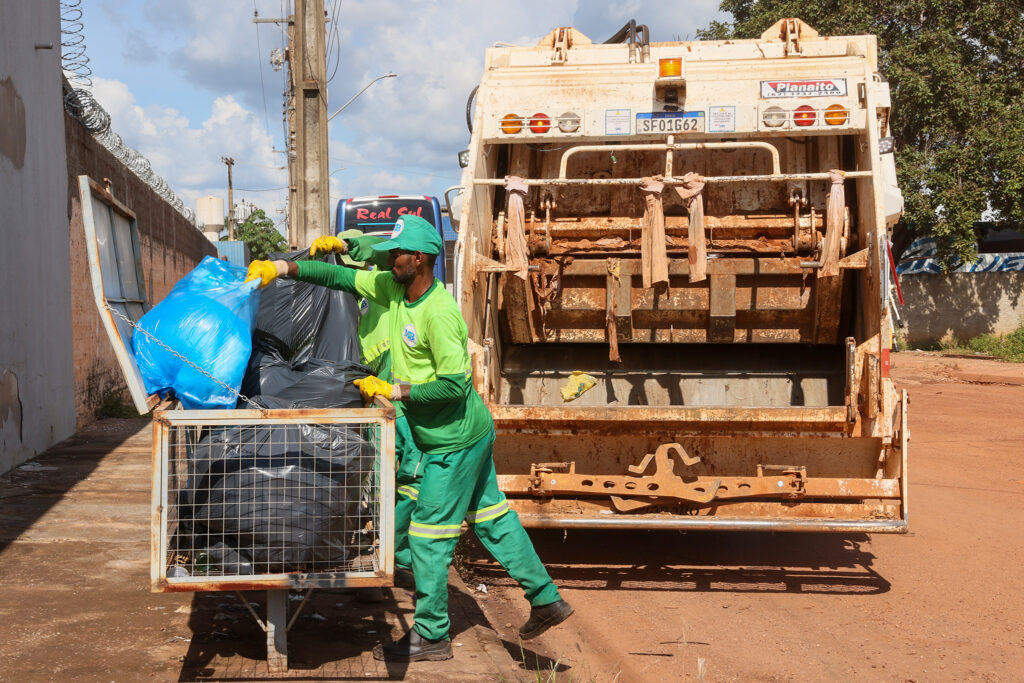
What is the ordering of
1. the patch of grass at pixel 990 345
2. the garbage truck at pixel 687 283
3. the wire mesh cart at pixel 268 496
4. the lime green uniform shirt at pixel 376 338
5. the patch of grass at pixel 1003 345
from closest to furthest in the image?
1. the wire mesh cart at pixel 268 496
2. the lime green uniform shirt at pixel 376 338
3. the garbage truck at pixel 687 283
4. the patch of grass at pixel 1003 345
5. the patch of grass at pixel 990 345

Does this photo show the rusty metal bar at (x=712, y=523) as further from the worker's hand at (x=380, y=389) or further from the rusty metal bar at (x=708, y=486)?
the worker's hand at (x=380, y=389)

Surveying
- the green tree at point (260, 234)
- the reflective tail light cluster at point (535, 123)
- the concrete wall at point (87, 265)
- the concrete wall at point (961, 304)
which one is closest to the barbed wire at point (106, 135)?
the concrete wall at point (87, 265)

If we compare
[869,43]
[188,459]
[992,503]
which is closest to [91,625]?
[188,459]

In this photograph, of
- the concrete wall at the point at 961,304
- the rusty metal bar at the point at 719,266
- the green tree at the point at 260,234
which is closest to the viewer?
the rusty metal bar at the point at 719,266

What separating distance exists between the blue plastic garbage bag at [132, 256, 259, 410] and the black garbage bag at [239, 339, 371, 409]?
0.18 meters

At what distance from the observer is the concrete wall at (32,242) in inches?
266

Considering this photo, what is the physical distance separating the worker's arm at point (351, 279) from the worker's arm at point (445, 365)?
349mm

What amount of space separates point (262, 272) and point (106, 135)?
328 inches

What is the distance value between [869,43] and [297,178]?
903 centimetres

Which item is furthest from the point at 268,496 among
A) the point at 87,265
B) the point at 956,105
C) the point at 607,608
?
the point at 956,105

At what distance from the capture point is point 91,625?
365cm

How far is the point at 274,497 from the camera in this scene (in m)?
3.19

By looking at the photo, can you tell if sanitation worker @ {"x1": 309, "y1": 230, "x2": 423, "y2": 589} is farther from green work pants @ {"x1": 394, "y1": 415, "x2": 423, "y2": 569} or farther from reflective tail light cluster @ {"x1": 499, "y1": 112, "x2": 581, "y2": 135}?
reflective tail light cluster @ {"x1": 499, "y1": 112, "x2": 581, "y2": 135}

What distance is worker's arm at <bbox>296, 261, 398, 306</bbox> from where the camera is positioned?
12.4ft
